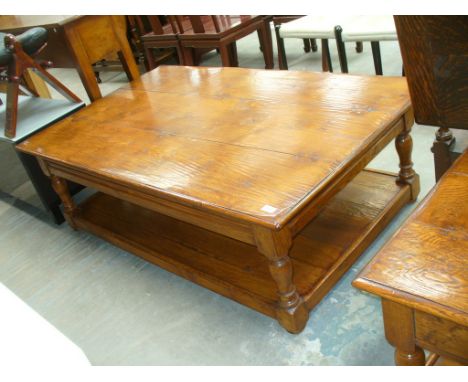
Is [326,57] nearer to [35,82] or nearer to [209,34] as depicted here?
[209,34]

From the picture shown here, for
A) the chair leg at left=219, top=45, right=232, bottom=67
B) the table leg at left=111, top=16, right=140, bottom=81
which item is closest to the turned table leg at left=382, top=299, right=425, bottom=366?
the table leg at left=111, top=16, right=140, bottom=81

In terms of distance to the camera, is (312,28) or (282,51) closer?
(312,28)

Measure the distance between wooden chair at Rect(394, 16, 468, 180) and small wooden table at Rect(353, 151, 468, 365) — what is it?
143 millimetres

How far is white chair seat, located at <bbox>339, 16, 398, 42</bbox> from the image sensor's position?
7.38ft

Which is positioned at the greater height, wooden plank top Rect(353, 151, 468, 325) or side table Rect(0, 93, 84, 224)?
wooden plank top Rect(353, 151, 468, 325)

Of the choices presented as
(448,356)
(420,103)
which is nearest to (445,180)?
(420,103)

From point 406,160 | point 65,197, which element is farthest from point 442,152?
point 65,197

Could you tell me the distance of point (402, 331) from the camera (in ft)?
2.64

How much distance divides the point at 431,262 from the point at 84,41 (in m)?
2.06

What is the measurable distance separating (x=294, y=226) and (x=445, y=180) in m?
0.41

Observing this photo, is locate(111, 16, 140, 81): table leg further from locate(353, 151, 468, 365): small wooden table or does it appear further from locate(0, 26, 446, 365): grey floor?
locate(353, 151, 468, 365): small wooden table

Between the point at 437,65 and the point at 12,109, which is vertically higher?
the point at 437,65

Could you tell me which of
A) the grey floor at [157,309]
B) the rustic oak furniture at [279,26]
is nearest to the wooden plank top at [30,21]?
the grey floor at [157,309]
